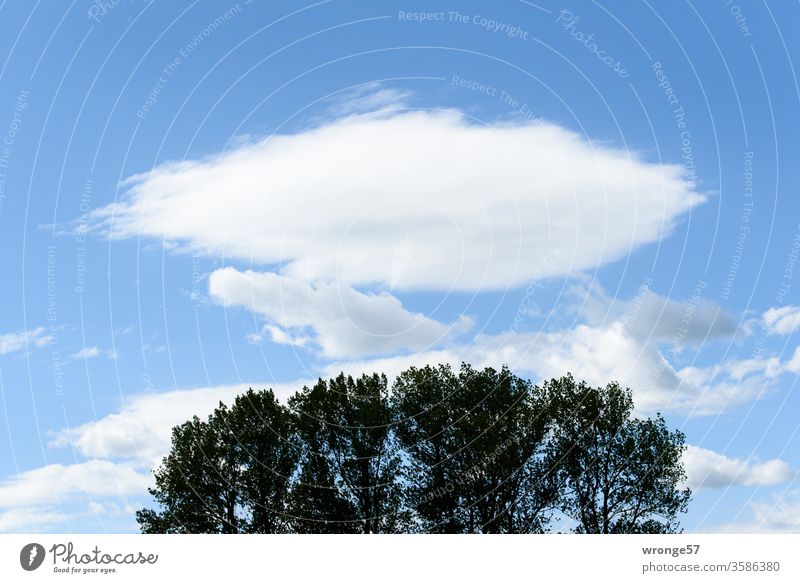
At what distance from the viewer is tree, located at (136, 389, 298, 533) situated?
2490 inches

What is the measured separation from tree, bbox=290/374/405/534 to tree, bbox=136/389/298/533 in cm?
171

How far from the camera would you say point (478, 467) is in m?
61.2

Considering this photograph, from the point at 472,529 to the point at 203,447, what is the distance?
19.2m

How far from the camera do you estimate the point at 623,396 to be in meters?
63.3

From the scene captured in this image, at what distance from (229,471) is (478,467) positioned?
651 inches
